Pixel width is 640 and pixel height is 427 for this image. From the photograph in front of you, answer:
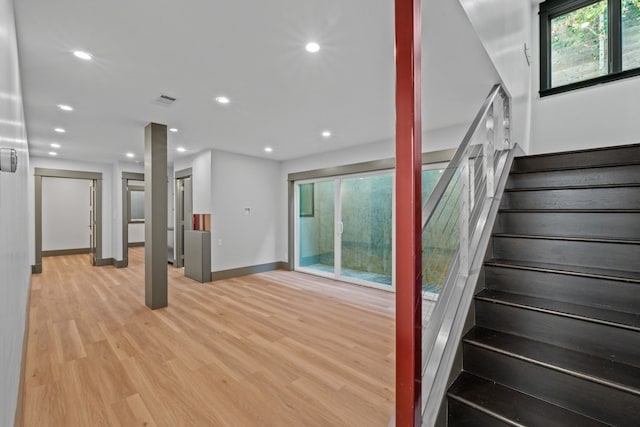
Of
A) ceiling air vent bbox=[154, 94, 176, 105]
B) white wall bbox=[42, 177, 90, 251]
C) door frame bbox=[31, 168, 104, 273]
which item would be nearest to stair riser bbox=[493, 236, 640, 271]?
ceiling air vent bbox=[154, 94, 176, 105]

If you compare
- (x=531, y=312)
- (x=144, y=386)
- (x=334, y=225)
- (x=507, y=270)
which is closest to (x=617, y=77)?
(x=507, y=270)

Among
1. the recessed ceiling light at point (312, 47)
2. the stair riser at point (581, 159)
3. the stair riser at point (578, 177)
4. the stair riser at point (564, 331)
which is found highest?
the recessed ceiling light at point (312, 47)

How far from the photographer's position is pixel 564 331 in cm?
151

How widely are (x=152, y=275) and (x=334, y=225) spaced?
10.6 ft

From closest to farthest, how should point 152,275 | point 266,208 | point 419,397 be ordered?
point 419,397, point 152,275, point 266,208

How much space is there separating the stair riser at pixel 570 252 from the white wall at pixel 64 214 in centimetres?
1097

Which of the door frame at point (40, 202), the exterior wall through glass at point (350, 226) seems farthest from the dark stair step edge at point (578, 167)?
the door frame at point (40, 202)

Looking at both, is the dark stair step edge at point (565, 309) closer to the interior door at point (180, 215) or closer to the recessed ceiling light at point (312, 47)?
the recessed ceiling light at point (312, 47)

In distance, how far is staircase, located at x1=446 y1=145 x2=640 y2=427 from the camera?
126 centimetres

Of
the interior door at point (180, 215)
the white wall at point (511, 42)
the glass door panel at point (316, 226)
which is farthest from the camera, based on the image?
the interior door at point (180, 215)

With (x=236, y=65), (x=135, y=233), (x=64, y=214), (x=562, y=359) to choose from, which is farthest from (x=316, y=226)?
(x=64, y=214)

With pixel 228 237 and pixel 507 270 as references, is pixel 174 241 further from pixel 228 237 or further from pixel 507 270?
pixel 507 270

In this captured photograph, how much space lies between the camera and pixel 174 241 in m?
6.92

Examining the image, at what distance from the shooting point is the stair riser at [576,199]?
197 cm
